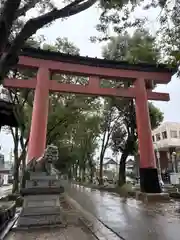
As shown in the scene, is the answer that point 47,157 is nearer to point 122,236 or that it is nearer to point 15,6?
point 122,236

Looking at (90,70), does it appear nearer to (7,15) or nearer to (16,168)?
(16,168)

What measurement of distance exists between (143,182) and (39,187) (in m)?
6.85

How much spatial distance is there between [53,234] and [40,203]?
119 centimetres

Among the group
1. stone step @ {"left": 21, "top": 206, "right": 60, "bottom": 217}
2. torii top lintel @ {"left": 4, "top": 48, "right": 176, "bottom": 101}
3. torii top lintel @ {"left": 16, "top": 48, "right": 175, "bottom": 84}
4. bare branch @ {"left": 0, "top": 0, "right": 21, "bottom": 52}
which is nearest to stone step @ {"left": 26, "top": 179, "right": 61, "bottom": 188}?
stone step @ {"left": 21, "top": 206, "right": 60, "bottom": 217}

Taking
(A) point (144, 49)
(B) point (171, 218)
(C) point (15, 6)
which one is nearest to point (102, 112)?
(A) point (144, 49)

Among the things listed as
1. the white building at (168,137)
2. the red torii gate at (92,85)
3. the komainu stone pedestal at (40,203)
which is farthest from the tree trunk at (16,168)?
the white building at (168,137)

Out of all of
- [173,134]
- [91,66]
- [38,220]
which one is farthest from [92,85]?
[173,134]

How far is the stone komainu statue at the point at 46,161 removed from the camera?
258 inches

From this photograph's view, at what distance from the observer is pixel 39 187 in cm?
652

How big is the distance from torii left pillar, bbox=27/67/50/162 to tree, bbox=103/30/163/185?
343 cm

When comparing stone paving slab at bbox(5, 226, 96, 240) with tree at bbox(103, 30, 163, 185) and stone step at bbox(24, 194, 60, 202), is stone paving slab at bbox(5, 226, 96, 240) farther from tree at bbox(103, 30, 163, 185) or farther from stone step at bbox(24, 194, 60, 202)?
tree at bbox(103, 30, 163, 185)

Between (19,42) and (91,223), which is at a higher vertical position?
(19,42)

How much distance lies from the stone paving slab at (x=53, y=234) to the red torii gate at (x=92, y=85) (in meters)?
5.11

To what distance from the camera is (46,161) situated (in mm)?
6645
